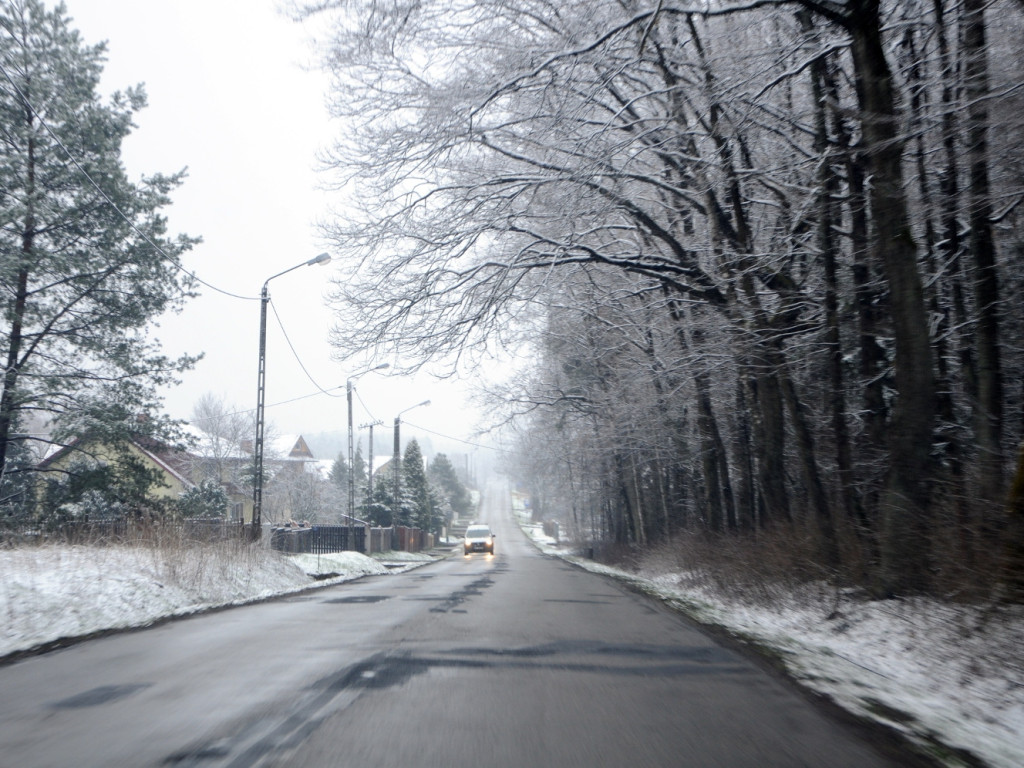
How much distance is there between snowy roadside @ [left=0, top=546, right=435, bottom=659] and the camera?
8.85m

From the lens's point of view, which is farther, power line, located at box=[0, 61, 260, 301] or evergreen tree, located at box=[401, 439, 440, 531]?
evergreen tree, located at box=[401, 439, 440, 531]

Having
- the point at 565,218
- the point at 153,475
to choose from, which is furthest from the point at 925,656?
the point at 153,475

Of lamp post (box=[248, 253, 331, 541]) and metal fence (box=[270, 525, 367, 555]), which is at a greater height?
lamp post (box=[248, 253, 331, 541])

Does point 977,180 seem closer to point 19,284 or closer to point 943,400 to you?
point 943,400

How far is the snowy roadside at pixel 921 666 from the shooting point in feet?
16.3

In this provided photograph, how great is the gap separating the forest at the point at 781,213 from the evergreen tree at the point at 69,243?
41.1 ft

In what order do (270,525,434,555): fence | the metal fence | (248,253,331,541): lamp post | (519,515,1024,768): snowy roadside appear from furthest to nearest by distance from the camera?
1. the metal fence
2. (270,525,434,555): fence
3. (248,253,331,541): lamp post
4. (519,515,1024,768): snowy roadside

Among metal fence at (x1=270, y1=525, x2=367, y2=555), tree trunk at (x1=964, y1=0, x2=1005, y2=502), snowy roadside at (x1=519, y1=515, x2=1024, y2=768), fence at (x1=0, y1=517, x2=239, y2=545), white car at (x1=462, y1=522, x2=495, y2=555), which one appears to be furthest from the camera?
white car at (x1=462, y1=522, x2=495, y2=555)

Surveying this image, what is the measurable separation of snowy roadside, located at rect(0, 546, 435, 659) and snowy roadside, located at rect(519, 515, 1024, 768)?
7046mm

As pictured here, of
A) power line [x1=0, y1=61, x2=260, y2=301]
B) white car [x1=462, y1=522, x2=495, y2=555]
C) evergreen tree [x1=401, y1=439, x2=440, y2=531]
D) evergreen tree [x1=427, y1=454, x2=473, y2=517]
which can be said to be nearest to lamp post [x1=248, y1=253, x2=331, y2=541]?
power line [x1=0, y1=61, x2=260, y2=301]

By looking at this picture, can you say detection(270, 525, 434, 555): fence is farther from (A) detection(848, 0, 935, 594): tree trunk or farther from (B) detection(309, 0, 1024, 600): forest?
(A) detection(848, 0, 935, 594): tree trunk

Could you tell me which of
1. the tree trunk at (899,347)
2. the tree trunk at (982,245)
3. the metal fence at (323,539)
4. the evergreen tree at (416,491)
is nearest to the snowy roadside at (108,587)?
the tree trunk at (899,347)

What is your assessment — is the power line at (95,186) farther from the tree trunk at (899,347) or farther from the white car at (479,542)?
the white car at (479,542)

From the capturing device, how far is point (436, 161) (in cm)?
1409
